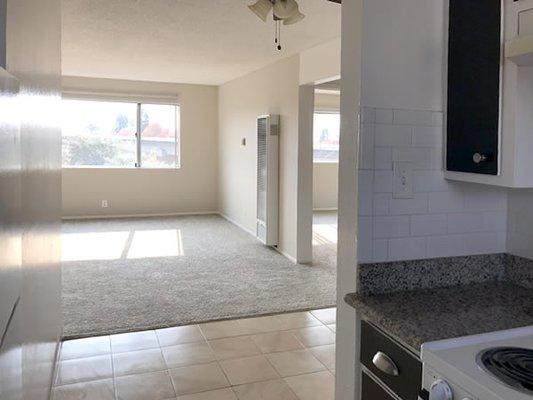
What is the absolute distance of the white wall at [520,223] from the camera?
6.01ft

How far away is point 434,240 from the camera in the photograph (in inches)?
72.6

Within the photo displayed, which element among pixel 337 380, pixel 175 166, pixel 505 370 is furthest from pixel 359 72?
pixel 175 166

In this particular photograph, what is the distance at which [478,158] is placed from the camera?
5.25 feet

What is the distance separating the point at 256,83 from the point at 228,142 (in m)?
1.76

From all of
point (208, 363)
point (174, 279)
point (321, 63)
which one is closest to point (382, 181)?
point (208, 363)

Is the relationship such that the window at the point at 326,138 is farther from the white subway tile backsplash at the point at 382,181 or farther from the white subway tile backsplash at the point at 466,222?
the white subway tile backsplash at the point at 382,181

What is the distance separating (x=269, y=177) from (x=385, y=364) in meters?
4.81

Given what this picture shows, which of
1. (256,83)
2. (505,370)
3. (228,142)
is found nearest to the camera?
(505,370)

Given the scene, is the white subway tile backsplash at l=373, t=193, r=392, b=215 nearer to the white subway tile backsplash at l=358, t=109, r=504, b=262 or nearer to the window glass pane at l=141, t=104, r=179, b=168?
the white subway tile backsplash at l=358, t=109, r=504, b=262

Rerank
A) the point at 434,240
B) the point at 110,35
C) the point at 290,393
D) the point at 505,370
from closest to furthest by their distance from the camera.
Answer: the point at 505,370, the point at 434,240, the point at 290,393, the point at 110,35

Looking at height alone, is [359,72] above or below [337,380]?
above

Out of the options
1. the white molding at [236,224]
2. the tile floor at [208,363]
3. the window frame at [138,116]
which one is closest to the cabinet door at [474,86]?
the tile floor at [208,363]

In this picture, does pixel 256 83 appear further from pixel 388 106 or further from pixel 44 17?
pixel 388 106

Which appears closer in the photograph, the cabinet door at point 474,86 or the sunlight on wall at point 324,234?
the cabinet door at point 474,86
